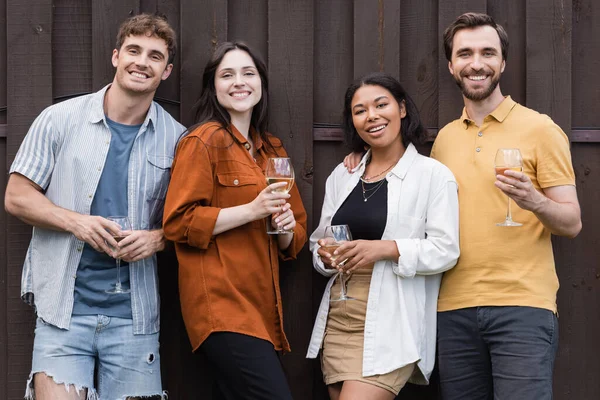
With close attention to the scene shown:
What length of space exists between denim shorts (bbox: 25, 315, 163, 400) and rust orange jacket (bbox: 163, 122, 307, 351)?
0.94 feet

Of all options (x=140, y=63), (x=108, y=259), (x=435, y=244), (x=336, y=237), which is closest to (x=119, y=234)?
(x=108, y=259)

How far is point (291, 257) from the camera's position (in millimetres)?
3965

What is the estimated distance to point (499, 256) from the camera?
363 cm

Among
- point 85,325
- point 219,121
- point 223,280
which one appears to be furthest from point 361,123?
point 85,325

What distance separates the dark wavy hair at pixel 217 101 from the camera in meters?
3.86

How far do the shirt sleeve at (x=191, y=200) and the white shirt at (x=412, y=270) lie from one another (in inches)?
32.4

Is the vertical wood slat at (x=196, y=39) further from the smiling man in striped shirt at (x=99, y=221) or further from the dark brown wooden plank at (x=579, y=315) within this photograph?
the dark brown wooden plank at (x=579, y=315)

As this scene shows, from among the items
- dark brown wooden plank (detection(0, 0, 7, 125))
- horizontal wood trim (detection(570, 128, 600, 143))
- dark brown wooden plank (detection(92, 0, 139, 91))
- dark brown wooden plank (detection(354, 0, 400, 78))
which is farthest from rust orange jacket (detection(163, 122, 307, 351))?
horizontal wood trim (detection(570, 128, 600, 143))

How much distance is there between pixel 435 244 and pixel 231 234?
0.97 meters

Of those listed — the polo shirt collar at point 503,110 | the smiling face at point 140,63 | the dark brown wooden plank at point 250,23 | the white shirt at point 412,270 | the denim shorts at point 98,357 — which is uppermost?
the dark brown wooden plank at point 250,23

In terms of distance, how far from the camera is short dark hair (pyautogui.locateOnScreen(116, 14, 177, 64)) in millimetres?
3779

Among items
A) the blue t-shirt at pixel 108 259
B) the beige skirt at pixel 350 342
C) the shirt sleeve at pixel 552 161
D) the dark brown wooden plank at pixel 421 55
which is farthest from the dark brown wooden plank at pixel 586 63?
the blue t-shirt at pixel 108 259

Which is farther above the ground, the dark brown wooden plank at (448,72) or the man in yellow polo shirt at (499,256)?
the dark brown wooden plank at (448,72)

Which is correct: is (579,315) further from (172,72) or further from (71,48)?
(71,48)
